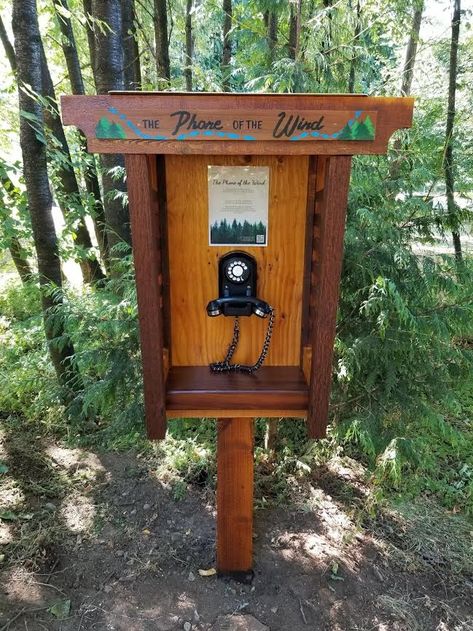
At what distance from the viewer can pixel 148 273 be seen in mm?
1481

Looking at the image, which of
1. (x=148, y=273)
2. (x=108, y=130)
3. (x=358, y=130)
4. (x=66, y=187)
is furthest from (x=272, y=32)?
(x=148, y=273)

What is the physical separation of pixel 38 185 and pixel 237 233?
6.97 ft

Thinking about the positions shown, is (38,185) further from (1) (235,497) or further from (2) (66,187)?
(1) (235,497)

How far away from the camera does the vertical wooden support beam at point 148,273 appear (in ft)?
4.53

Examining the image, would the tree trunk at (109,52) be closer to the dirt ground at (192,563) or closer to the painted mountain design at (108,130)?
the painted mountain design at (108,130)

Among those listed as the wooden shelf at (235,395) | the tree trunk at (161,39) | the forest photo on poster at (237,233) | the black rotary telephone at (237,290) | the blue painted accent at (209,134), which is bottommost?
the wooden shelf at (235,395)

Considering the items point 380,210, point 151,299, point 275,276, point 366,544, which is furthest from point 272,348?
point 366,544

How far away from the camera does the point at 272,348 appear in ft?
6.36

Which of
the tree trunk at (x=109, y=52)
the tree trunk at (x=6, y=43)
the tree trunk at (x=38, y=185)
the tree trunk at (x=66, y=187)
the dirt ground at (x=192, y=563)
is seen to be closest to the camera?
the dirt ground at (x=192, y=563)

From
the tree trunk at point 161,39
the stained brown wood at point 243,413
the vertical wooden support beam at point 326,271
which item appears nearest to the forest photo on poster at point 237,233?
the vertical wooden support beam at point 326,271

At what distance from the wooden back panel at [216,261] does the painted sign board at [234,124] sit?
391 mm

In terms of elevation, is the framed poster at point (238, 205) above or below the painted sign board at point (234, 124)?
below

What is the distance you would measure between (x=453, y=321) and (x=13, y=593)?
124 inches

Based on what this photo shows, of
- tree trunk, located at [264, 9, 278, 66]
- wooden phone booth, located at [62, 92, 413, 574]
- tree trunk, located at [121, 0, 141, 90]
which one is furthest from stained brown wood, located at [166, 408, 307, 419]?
tree trunk, located at [121, 0, 141, 90]
